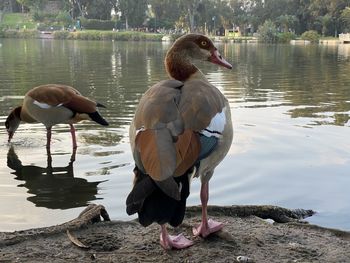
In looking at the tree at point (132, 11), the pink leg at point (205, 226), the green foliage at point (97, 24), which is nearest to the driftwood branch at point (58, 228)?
the pink leg at point (205, 226)

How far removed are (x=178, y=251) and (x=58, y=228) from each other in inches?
43.6

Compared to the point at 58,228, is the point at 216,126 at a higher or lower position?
higher

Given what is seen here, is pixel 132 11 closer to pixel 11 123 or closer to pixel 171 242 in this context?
pixel 11 123

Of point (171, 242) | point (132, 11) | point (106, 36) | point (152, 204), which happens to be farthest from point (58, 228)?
point (132, 11)

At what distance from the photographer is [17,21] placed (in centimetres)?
12112

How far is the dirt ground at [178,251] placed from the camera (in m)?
3.97

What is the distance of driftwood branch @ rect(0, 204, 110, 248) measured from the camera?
431 centimetres

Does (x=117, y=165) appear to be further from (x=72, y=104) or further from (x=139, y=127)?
(x=139, y=127)

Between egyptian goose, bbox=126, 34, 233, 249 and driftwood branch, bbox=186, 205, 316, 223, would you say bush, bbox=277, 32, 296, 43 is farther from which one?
egyptian goose, bbox=126, 34, 233, 249

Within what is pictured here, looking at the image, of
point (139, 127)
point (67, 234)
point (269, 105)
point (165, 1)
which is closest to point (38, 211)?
point (67, 234)

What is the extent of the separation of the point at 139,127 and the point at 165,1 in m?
117

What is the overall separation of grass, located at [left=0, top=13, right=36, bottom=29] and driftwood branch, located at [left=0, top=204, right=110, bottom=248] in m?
112

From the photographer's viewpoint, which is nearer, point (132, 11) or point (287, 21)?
point (287, 21)

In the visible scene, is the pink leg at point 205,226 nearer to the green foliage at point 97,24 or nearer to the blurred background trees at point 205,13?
the blurred background trees at point 205,13
